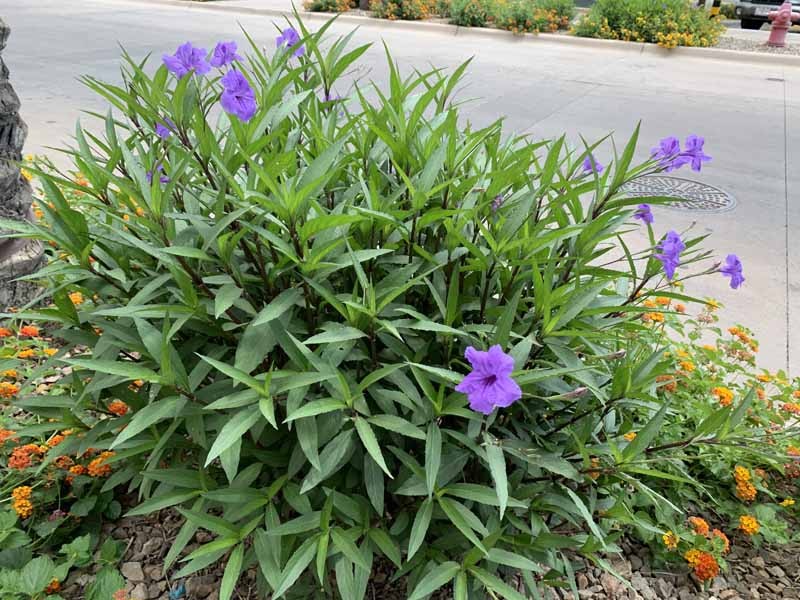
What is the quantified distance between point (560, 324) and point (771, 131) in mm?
7455

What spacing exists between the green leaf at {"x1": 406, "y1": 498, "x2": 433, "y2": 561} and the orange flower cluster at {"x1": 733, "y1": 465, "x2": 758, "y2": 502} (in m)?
1.32

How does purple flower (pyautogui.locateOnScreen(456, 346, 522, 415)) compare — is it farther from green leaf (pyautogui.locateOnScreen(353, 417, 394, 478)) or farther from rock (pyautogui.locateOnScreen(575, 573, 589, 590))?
rock (pyautogui.locateOnScreen(575, 573, 589, 590))

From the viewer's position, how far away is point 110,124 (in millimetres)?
1860

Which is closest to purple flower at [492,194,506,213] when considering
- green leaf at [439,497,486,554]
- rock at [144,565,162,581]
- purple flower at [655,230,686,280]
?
purple flower at [655,230,686,280]

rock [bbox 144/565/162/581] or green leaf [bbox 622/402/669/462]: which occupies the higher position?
green leaf [bbox 622/402/669/462]

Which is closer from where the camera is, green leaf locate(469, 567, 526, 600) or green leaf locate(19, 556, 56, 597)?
green leaf locate(469, 567, 526, 600)

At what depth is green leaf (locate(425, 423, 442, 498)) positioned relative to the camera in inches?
57.1

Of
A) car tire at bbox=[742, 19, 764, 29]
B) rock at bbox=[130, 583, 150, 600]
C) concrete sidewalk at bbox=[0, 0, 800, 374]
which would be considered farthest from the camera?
car tire at bbox=[742, 19, 764, 29]

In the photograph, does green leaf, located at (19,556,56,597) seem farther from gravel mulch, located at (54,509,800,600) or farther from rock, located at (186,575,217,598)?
rock, located at (186,575,217,598)

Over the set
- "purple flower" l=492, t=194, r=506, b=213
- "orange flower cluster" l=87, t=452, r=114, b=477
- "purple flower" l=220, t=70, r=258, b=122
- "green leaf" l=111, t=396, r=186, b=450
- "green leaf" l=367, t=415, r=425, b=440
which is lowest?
"orange flower cluster" l=87, t=452, r=114, b=477

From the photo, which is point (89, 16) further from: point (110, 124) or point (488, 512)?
point (488, 512)

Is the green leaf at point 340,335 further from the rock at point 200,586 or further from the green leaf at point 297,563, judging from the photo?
the rock at point 200,586

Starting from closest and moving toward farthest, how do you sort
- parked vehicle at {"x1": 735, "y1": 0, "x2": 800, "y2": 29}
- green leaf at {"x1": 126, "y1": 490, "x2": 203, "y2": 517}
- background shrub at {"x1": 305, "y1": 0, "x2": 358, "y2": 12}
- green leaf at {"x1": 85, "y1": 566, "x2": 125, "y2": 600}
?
green leaf at {"x1": 126, "y1": 490, "x2": 203, "y2": 517} → green leaf at {"x1": 85, "y1": 566, "x2": 125, "y2": 600} → background shrub at {"x1": 305, "y1": 0, "x2": 358, "y2": 12} → parked vehicle at {"x1": 735, "y1": 0, "x2": 800, "y2": 29}

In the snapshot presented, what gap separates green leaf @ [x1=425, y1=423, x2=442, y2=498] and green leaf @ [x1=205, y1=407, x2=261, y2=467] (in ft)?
1.28
